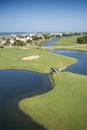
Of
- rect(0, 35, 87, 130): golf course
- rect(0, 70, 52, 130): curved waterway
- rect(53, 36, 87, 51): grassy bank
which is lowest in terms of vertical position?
rect(53, 36, 87, 51): grassy bank

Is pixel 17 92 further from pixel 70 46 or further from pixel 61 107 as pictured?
pixel 70 46

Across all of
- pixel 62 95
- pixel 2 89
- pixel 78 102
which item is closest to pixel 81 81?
pixel 62 95

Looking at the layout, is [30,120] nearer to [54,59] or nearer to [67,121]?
[67,121]

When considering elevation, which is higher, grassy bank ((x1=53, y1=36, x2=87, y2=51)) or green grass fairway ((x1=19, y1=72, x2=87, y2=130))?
green grass fairway ((x1=19, y1=72, x2=87, y2=130))

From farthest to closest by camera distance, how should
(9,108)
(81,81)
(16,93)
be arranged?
(81,81) < (16,93) < (9,108)

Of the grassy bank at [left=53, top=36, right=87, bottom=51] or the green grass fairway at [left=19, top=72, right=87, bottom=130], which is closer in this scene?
the green grass fairway at [left=19, top=72, right=87, bottom=130]

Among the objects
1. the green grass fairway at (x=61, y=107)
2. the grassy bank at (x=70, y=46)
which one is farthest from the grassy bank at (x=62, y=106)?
the grassy bank at (x=70, y=46)

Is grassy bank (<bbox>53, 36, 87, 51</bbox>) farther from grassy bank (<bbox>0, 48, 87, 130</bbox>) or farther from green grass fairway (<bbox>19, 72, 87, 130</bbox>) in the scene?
green grass fairway (<bbox>19, 72, 87, 130</bbox>)

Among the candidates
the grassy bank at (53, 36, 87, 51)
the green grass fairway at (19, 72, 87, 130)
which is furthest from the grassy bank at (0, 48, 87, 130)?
the grassy bank at (53, 36, 87, 51)
